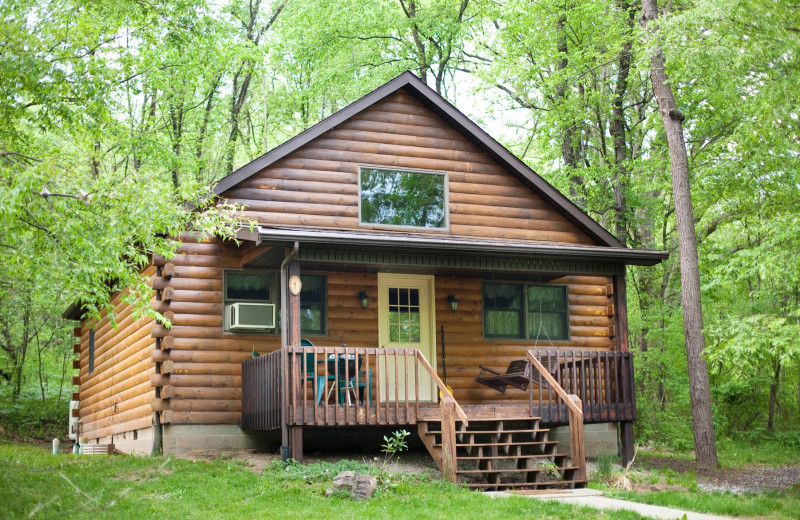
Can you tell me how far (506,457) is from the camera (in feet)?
35.8

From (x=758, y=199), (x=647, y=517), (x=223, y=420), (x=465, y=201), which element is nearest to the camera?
(x=647, y=517)

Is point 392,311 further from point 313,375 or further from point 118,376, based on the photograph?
point 118,376

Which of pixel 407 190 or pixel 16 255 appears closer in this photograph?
pixel 16 255

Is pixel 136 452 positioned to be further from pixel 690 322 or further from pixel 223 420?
pixel 690 322

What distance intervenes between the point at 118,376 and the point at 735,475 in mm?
10916

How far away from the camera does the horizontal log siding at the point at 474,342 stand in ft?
46.4

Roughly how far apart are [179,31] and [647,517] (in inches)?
431

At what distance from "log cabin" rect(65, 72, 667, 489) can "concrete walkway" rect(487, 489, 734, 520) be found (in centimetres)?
46

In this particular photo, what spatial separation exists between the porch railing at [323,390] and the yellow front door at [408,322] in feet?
5.29

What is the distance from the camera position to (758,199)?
16.5 meters

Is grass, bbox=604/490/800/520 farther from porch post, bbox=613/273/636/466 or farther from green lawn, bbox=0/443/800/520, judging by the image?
porch post, bbox=613/273/636/466

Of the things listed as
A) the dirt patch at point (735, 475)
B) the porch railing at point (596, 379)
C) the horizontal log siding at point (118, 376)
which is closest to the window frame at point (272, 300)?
the horizontal log siding at point (118, 376)

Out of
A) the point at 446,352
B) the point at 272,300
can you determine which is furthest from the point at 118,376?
the point at 446,352

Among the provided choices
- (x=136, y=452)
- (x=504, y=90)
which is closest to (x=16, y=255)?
(x=136, y=452)
